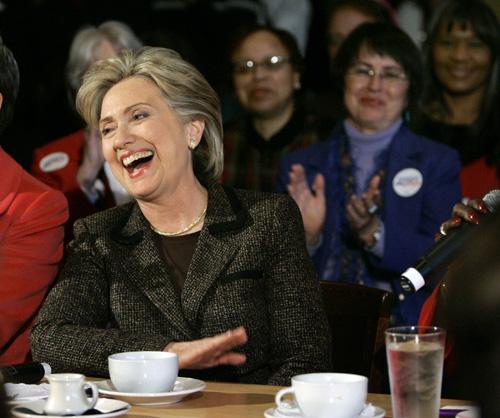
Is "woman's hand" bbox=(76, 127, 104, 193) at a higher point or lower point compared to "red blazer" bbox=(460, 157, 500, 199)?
higher

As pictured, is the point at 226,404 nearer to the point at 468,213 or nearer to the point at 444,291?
the point at 444,291

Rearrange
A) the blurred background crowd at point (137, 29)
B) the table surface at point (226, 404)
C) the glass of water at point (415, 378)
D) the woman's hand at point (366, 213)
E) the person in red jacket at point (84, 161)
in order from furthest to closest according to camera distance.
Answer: the blurred background crowd at point (137, 29)
the person in red jacket at point (84, 161)
the woman's hand at point (366, 213)
the table surface at point (226, 404)
the glass of water at point (415, 378)

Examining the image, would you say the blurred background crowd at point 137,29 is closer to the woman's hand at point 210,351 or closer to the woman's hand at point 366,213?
the woman's hand at point 366,213

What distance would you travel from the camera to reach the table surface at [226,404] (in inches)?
60.2

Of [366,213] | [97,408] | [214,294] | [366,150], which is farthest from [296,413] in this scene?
[366,150]

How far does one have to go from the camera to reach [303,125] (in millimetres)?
4121

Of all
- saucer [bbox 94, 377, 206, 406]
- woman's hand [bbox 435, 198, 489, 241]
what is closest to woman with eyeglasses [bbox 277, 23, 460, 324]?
woman's hand [bbox 435, 198, 489, 241]

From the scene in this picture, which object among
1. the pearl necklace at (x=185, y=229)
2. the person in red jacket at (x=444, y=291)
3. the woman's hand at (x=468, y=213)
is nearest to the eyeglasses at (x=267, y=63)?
the pearl necklace at (x=185, y=229)

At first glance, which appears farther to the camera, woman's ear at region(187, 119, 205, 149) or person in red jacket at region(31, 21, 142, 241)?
person in red jacket at region(31, 21, 142, 241)

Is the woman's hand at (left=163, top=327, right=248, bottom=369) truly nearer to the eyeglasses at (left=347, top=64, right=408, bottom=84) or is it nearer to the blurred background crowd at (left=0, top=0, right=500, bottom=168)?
the eyeglasses at (left=347, top=64, right=408, bottom=84)

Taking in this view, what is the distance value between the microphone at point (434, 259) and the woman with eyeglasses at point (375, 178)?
1680 millimetres

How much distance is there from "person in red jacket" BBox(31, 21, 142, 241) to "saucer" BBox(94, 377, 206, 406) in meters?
2.01

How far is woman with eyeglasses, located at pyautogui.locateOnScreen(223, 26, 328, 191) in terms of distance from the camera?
4090 millimetres

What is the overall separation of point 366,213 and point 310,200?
9.9 inches
